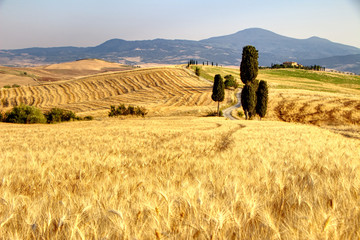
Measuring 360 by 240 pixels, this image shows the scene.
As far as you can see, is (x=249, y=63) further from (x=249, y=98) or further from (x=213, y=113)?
(x=213, y=113)

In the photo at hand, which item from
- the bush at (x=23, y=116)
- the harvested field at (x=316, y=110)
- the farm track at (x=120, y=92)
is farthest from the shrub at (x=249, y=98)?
the bush at (x=23, y=116)

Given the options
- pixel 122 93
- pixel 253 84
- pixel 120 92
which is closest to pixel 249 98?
pixel 253 84

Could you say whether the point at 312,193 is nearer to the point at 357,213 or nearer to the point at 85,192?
the point at 357,213

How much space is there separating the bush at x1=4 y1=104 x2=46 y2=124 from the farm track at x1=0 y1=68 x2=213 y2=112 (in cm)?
3232

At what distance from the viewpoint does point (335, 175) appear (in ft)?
12.0

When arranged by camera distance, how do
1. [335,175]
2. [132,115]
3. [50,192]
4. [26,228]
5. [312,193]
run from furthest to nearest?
[132,115] → [335,175] → [50,192] → [312,193] → [26,228]

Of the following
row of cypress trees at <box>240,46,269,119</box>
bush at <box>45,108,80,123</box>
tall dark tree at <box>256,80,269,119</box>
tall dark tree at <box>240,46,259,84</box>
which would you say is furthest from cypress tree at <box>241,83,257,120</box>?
bush at <box>45,108,80,123</box>

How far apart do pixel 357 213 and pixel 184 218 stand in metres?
1.42

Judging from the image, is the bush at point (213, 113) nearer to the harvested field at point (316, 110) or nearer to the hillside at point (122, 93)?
the hillside at point (122, 93)

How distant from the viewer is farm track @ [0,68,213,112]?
82062mm

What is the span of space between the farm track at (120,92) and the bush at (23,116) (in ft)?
106

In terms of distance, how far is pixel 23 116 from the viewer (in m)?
42.9

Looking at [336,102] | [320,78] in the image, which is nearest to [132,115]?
[336,102]

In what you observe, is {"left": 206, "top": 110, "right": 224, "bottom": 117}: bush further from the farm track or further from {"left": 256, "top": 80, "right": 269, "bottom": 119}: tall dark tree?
the farm track
